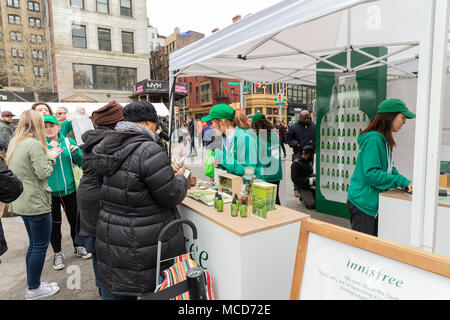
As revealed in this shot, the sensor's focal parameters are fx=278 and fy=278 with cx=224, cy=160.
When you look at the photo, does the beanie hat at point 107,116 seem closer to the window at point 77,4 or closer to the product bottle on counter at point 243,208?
the product bottle on counter at point 243,208

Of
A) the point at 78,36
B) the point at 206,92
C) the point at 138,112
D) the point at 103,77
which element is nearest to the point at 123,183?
the point at 138,112

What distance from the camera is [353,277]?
50.7 inches

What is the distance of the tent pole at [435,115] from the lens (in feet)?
4.17

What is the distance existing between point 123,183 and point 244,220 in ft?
2.97

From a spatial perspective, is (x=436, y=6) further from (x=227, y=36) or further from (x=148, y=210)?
(x=148, y=210)

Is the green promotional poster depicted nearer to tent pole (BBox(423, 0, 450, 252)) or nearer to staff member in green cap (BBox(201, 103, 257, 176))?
staff member in green cap (BBox(201, 103, 257, 176))

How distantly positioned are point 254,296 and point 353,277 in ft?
2.88

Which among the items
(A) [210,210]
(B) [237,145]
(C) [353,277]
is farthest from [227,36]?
(C) [353,277]

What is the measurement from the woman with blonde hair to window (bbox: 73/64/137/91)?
72.9ft

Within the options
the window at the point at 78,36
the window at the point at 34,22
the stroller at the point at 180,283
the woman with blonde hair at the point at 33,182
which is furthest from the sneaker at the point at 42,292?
→ the window at the point at 34,22

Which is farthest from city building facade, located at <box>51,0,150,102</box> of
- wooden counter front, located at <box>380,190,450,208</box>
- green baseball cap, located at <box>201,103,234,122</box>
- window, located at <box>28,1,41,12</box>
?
window, located at <box>28,1,41,12</box>

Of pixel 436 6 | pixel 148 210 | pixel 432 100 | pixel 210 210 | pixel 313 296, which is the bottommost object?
pixel 313 296

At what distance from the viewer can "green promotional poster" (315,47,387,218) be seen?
4.54 meters
